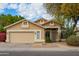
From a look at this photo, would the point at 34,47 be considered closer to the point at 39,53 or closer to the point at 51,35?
the point at 39,53

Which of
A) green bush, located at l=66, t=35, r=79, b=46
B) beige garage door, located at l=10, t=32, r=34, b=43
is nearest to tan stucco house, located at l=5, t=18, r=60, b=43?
beige garage door, located at l=10, t=32, r=34, b=43

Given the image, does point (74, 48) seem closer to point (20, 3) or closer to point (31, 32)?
point (31, 32)

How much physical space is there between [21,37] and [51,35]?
1.36ft

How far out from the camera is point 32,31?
3.66m

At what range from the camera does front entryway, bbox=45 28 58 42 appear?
3648 mm

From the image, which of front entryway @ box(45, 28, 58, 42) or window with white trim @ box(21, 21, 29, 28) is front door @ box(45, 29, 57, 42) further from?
window with white trim @ box(21, 21, 29, 28)

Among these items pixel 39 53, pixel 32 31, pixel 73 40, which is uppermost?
pixel 32 31

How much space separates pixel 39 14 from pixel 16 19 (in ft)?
1.06

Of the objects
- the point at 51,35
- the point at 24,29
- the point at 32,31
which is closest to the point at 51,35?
the point at 51,35

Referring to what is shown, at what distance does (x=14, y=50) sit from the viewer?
11.7 feet

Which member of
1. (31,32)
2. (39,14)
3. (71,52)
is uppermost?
(39,14)

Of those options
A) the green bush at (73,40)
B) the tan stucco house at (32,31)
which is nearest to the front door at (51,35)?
the tan stucco house at (32,31)

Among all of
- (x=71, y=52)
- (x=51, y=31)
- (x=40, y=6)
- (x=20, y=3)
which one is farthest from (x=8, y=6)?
(x=71, y=52)

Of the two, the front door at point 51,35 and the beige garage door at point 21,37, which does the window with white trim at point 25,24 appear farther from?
the front door at point 51,35
